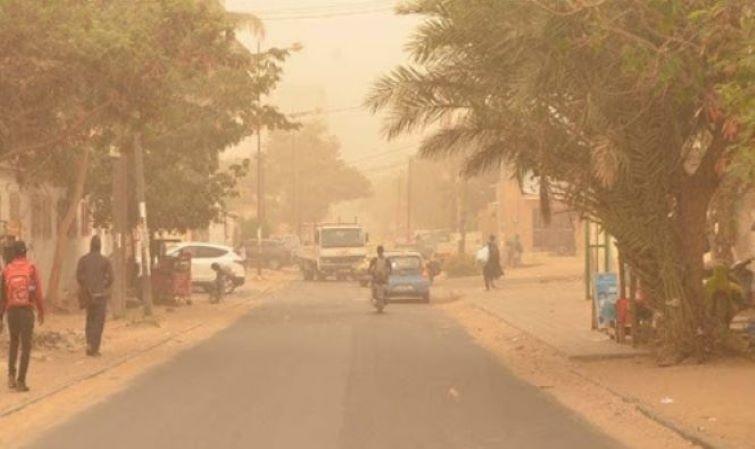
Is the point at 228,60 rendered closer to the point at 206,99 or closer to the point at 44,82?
the point at 44,82

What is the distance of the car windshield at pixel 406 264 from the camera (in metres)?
47.2

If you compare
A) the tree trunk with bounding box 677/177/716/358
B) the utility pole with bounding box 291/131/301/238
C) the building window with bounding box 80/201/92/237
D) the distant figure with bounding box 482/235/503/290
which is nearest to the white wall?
the building window with bounding box 80/201/92/237

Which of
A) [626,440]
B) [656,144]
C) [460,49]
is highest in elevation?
[460,49]

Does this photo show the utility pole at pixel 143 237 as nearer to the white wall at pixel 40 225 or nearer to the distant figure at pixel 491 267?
the white wall at pixel 40 225

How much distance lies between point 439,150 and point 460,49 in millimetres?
3706

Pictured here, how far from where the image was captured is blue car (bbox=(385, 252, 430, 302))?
47.3 meters

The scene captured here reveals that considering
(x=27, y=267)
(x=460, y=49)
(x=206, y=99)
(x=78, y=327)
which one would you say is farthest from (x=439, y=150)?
(x=206, y=99)

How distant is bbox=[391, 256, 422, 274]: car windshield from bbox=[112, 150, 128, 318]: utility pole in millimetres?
10770

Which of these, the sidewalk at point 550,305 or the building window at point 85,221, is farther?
the building window at point 85,221

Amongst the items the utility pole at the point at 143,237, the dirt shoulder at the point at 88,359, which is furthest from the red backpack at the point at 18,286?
the utility pole at the point at 143,237

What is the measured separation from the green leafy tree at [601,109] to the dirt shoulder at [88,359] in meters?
6.13

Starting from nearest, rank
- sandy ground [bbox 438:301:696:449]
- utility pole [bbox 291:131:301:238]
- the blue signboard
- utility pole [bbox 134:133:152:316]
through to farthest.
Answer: sandy ground [bbox 438:301:696:449] < the blue signboard < utility pole [bbox 134:133:152:316] < utility pole [bbox 291:131:301:238]

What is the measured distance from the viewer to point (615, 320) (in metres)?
26.8

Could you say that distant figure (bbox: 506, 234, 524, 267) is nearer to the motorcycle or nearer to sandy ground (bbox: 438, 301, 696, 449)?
the motorcycle
